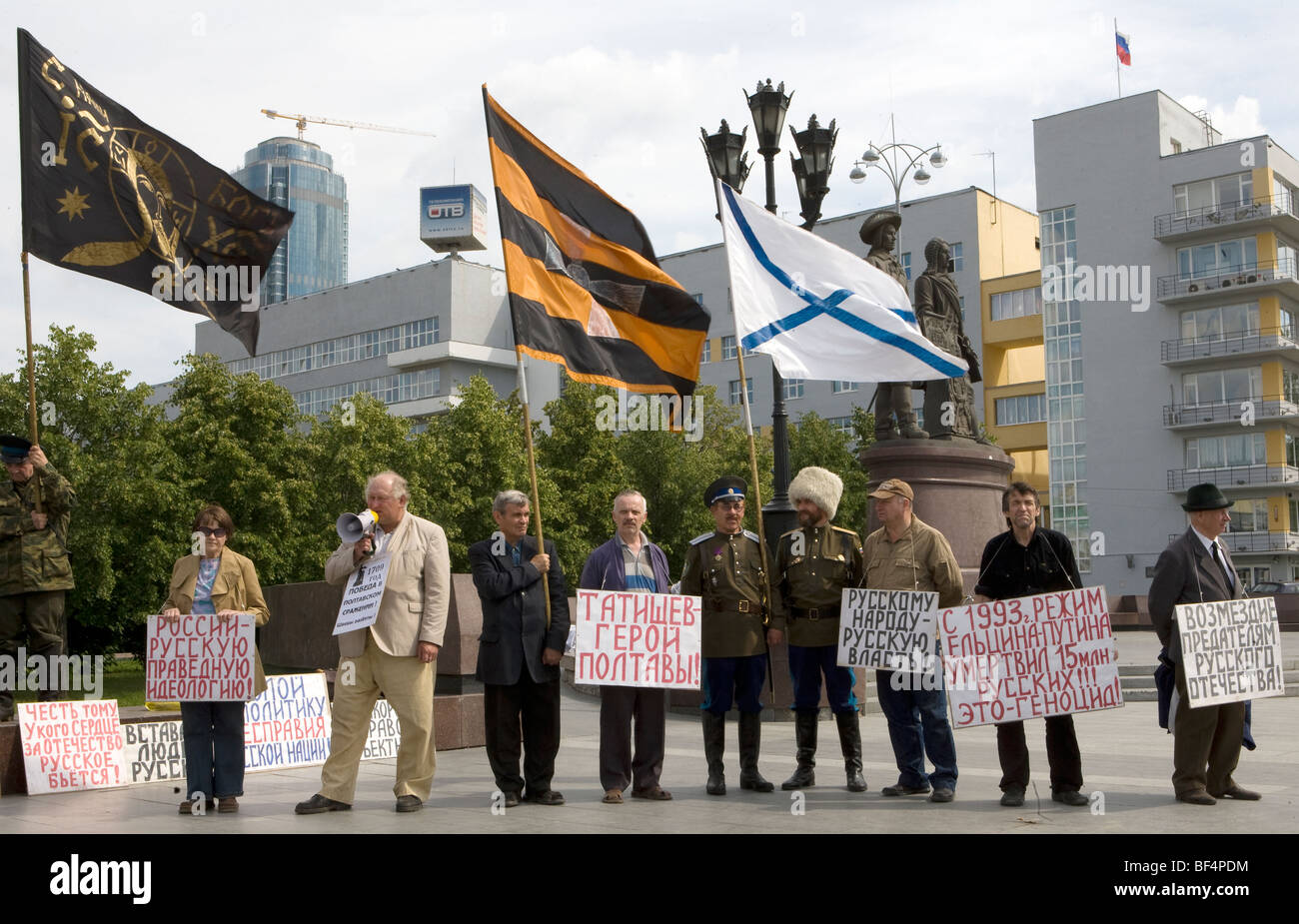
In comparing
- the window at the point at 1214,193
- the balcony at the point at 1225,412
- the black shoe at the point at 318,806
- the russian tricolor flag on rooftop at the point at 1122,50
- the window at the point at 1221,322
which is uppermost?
the russian tricolor flag on rooftop at the point at 1122,50

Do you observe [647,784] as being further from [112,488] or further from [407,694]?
[112,488]

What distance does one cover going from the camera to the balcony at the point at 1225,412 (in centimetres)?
6138

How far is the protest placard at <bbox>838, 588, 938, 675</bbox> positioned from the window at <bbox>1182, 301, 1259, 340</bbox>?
60927 millimetres

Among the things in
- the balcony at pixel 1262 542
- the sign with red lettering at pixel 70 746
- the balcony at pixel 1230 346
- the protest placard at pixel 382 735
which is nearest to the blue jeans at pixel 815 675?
the protest placard at pixel 382 735

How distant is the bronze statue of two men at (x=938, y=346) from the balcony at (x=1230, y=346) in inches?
1883

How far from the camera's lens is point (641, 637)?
A: 28.3 feet

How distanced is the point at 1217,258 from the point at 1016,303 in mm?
11678

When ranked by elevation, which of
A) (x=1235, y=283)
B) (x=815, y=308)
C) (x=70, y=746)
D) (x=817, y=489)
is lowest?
(x=70, y=746)

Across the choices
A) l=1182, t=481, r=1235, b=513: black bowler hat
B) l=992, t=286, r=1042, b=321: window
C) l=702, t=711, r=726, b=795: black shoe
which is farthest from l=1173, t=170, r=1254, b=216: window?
l=702, t=711, r=726, b=795: black shoe

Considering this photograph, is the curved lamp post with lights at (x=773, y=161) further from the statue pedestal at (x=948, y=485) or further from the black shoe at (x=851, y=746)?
the black shoe at (x=851, y=746)

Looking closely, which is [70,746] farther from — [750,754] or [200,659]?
[750,754]

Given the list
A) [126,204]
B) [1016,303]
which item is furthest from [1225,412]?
[126,204]

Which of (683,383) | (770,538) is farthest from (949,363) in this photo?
(770,538)
